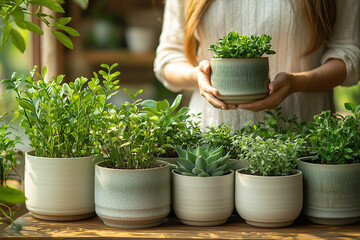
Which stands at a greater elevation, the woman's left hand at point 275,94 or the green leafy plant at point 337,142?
the woman's left hand at point 275,94

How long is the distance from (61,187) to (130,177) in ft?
0.52

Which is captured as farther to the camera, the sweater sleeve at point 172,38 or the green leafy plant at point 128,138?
the sweater sleeve at point 172,38

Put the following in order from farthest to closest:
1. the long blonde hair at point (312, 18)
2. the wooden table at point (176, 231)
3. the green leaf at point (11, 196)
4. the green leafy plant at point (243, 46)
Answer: the long blonde hair at point (312, 18) < the green leafy plant at point (243, 46) < the wooden table at point (176, 231) < the green leaf at point (11, 196)

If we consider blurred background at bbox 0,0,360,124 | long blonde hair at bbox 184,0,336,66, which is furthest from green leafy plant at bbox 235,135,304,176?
blurred background at bbox 0,0,360,124

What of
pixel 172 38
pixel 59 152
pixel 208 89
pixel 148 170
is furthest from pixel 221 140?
pixel 172 38

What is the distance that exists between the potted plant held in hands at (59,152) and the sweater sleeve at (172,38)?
1.93 feet

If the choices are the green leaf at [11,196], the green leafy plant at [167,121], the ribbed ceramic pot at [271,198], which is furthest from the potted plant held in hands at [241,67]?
the green leaf at [11,196]

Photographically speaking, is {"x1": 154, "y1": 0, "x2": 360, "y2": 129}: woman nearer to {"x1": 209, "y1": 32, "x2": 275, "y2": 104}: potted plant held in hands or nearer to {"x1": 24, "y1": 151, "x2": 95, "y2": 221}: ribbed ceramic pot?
{"x1": 209, "y1": 32, "x2": 275, "y2": 104}: potted plant held in hands

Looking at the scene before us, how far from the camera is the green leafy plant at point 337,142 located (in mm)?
979

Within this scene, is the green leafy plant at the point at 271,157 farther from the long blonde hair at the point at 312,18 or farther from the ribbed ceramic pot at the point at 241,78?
the long blonde hair at the point at 312,18

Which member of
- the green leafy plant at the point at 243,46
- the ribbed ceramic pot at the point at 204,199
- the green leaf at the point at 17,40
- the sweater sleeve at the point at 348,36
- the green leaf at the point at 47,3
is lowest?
the ribbed ceramic pot at the point at 204,199

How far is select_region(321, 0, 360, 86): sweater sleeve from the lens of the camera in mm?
1428

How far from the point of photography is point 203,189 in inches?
37.5

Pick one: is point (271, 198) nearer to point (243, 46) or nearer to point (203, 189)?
point (203, 189)
